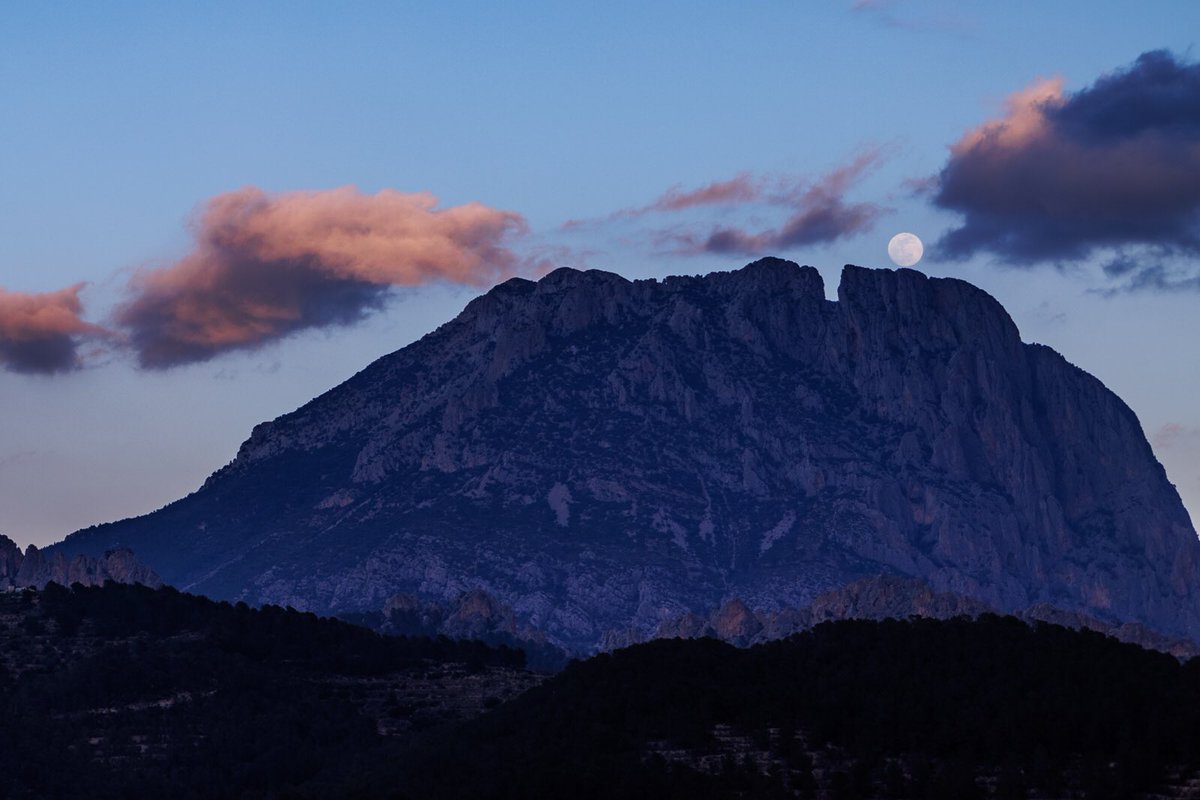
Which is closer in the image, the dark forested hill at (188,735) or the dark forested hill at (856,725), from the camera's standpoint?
the dark forested hill at (856,725)

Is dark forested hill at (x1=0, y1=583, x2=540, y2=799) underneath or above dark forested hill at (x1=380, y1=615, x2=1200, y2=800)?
above

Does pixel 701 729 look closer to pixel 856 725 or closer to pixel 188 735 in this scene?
pixel 856 725

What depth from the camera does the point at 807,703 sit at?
15162cm

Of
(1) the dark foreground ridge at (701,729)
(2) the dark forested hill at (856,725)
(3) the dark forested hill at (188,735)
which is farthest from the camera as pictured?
(3) the dark forested hill at (188,735)

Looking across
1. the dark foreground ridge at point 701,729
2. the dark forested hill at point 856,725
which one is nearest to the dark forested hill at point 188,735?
the dark foreground ridge at point 701,729

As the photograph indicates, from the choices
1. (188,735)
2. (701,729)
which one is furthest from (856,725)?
(188,735)

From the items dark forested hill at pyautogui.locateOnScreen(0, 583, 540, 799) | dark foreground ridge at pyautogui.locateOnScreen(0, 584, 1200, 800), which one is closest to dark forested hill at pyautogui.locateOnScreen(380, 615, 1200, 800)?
dark foreground ridge at pyautogui.locateOnScreen(0, 584, 1200, 800)

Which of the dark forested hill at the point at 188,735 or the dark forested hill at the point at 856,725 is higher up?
the dark forested hill at the point at 188,735

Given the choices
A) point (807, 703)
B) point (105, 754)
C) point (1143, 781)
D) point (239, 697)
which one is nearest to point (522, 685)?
point (239, 697)

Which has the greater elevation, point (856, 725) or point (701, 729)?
point (701, 729)

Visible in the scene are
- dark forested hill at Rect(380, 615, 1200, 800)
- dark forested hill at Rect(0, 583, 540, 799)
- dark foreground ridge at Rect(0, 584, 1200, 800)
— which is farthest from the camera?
dark forested hill at Rect(0, 583, 540, 799)

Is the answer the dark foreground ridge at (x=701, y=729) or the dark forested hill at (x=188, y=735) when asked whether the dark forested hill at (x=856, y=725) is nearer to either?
the dark foreground ridge at (x=701, y=729)

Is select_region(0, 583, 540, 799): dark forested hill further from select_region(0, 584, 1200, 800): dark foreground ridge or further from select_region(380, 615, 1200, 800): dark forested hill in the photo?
select_region(380, 615, 1200, 800): dark forested hill

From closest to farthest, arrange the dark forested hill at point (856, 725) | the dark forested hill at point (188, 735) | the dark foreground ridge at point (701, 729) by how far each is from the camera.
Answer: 1. the dark forested hill at point (856, 725)
2. the dark foreground ridge at point (701, 729)
3. the dark forested hill at point (188, 735)
